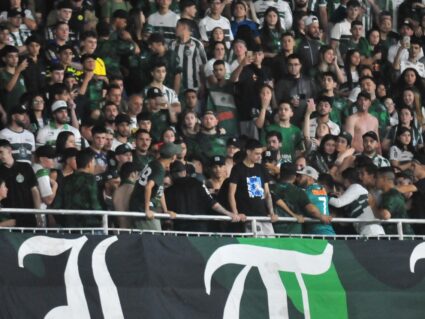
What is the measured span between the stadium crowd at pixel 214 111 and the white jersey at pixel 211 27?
0.02m

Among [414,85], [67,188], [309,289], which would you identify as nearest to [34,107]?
[67,188]

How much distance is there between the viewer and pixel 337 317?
18906 mm

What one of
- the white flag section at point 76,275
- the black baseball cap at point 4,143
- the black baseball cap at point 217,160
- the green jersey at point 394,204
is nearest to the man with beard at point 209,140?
the black baseball cap at point 217,160

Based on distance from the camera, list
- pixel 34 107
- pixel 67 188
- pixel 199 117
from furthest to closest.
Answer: pixel 199 117 → pixel 34 107 → pixel 67 188

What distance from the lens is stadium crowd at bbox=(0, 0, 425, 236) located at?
60.4ft

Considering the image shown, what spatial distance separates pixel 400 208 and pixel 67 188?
448 cm

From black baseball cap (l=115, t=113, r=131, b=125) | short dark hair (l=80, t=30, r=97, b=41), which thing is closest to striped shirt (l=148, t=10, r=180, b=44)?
short dark hair (l=80, t=30, r=97, b=41)

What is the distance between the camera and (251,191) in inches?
746

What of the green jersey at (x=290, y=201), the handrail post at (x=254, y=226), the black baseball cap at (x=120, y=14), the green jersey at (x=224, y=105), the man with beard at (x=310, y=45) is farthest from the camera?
the man with beard at (x=310, y=45)

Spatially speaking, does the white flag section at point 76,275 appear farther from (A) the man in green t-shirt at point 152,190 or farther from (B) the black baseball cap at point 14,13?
(B) the black baseball cap at point 14,13

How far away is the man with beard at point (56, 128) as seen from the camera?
19922 millimetres

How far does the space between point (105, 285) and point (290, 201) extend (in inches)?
115

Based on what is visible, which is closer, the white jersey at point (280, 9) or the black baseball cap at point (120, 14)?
the black baseball cap at point (120, 14)

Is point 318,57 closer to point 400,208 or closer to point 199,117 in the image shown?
point 199,117
